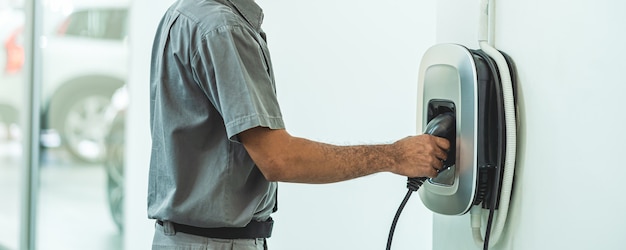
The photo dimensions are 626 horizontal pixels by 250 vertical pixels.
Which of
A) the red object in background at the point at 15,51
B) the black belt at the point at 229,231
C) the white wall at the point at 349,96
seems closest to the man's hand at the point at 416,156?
the black belt at the point at 229,231

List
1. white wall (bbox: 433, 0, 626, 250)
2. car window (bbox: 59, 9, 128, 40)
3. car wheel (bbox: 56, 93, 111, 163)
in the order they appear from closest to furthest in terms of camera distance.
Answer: white wall (bbox: 433, 0, 626, 250), car window (bbox: 59, 9, 128, 40), car wheel (bbox: 56, 93, 111, 163)

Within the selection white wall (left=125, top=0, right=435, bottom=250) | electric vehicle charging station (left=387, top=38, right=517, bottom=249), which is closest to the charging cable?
electric vehicle charging station (left=387, top=38, right=517, bottom=249)

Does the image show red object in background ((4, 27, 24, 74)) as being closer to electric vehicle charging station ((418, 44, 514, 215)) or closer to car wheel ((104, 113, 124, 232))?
car wheel ((104, 113, 124, 232))

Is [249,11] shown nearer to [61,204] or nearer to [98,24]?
[98,24]

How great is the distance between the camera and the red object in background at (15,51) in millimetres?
3672

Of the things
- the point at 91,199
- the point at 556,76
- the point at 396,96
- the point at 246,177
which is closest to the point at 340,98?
the point at 396,96

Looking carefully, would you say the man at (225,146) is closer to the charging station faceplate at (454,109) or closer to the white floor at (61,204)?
the charging station faceplate at (454,109)

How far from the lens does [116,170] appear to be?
3.56 metres

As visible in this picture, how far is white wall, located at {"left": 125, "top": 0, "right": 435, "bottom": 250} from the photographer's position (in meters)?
1.72

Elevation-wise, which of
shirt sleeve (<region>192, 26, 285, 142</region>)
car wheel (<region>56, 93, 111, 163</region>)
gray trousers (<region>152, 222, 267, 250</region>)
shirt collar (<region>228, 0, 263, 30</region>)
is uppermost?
shirt collar (<region>228, 0, 263, 30</region>)

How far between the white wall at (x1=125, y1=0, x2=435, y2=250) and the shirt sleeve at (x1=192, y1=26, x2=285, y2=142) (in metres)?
0.55

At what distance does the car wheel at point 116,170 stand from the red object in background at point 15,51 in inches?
24.1

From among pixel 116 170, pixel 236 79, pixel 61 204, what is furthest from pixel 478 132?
pixel 61 204

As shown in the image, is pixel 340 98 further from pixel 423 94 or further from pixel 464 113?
pixel 464 113
